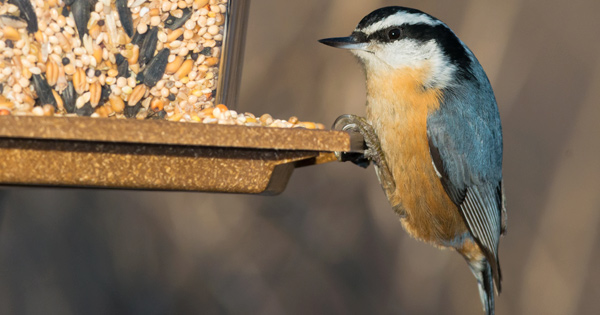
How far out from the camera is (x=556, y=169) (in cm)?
360

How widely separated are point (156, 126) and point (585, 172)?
2682 mm

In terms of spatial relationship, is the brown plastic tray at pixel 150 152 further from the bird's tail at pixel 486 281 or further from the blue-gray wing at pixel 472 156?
the bird's tail at pixel 486 281

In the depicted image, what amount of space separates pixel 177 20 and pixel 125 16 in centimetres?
12

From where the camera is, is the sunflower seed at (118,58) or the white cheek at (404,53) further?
the white cheek at (404,53)

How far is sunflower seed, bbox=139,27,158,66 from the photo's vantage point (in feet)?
5.83

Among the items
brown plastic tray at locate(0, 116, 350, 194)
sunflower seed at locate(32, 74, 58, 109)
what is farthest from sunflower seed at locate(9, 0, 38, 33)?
brown plastic tray at locate(0, 116, 350, 194)

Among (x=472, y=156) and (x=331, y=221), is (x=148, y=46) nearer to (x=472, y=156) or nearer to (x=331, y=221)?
(x=472, y=156)

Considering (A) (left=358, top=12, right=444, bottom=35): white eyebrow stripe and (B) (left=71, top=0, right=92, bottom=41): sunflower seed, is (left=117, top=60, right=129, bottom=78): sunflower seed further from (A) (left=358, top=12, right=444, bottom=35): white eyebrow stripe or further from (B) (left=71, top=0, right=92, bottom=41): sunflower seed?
→ (A) (left=358, top=12, right=444, bottom=35): white eyebrow stripe

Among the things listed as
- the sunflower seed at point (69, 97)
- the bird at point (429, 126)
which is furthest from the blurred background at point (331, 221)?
the sunflower seed at point (69, 97)

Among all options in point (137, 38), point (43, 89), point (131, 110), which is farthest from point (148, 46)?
point (43, 89)

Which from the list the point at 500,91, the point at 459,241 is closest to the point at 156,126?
the point at 459,241

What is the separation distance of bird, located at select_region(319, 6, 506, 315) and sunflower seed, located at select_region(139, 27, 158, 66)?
2.04 feet

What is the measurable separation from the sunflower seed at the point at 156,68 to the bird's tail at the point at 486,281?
4.37 ft

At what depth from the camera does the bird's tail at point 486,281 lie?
259 centimetres
